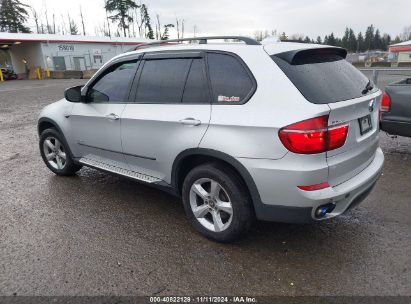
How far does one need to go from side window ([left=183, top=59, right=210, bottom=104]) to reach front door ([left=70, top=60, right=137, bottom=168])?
89 centimetres

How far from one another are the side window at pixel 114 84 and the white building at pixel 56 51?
34.3 metres

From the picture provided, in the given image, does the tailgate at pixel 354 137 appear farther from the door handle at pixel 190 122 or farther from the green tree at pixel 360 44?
the green tree at pixel 360 44

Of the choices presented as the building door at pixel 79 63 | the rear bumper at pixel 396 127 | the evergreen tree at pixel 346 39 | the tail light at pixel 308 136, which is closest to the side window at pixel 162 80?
the tail light at pixel 308 136

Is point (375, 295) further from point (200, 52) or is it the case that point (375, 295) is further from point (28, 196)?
point (28, 196)

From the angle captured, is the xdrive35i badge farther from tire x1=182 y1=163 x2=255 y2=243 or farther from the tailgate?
tire x1=182 y1=163 x2=255 y2=243

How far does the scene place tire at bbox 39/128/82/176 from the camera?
4895 mm

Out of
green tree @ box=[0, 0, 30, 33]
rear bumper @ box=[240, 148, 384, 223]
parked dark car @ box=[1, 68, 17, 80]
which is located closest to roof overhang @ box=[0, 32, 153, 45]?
parked dark car @ box=[1, 68, 17, 80]

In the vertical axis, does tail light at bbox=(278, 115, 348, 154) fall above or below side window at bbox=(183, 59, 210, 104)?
below

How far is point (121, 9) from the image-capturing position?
64.2m

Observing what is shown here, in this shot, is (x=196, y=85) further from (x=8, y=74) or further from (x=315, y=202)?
(x=8, y=74)

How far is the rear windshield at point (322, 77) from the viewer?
269 centimetres

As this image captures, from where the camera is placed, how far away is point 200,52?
3244 millimetres

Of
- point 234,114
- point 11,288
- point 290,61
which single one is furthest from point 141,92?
point 11,288

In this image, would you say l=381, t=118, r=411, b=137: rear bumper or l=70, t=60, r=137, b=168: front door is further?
l=381, t=118, r=411, b=137: rear bumper
